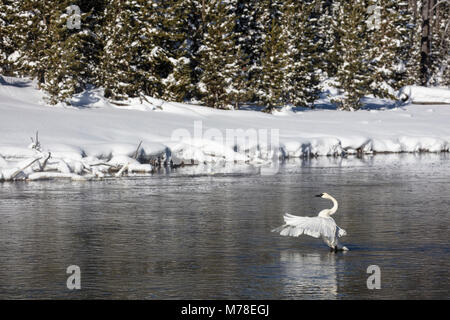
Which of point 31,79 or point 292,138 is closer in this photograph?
point 292,138

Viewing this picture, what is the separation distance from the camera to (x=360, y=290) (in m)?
12.7

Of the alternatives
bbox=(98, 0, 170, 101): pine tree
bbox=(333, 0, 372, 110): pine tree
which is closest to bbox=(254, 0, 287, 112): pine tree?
bbox=(333, 0, 372, 110): pine tree

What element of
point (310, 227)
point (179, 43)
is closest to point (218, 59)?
point (179, 43)

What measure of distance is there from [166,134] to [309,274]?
1070 inches

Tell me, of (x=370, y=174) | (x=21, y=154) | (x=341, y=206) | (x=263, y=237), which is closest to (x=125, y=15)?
(x=21, y=154)

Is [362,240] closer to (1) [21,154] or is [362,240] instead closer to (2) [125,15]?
(1) [21,154]

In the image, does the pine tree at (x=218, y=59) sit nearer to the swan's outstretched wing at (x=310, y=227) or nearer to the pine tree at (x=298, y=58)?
the pine tree at (x=298, y=58)

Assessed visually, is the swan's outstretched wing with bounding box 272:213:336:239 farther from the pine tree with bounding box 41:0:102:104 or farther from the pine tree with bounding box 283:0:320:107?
the pine tree with bounding box 283:0:320:107

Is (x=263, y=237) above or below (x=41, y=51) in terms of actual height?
below

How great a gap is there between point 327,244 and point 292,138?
1033 inches

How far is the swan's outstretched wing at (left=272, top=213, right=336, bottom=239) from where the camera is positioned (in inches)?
589

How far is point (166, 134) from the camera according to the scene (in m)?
40.5

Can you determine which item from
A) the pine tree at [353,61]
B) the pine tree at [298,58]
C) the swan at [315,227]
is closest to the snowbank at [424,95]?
the pine tree at [353,61]

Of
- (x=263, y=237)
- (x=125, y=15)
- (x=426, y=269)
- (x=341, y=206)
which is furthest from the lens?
(x=125, y=15)
